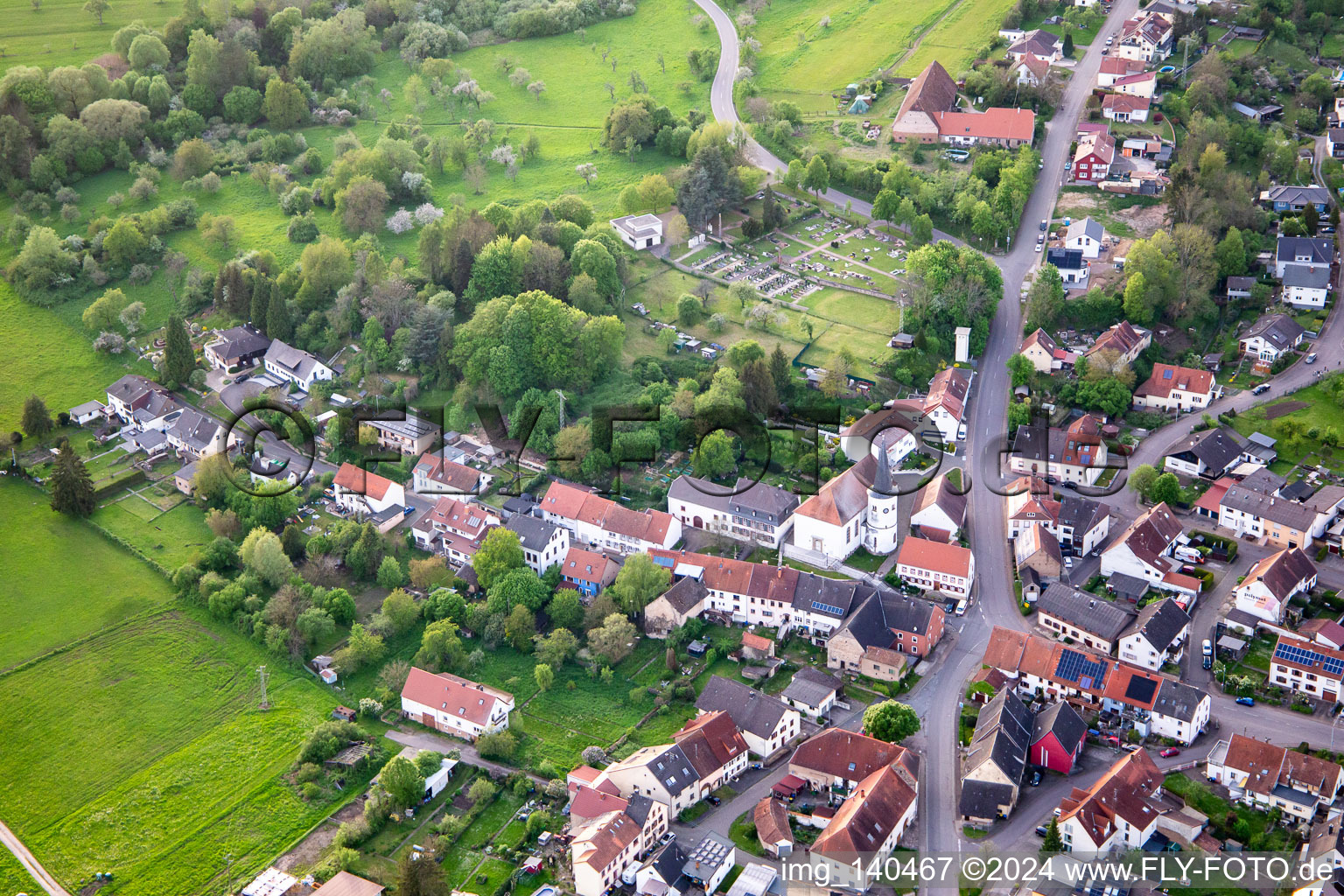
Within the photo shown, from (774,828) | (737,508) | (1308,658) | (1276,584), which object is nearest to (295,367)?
(737,508)

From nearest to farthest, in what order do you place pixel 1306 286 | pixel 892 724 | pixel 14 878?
1. pixel 14 878
2. pixel 892 724
3. pixel 1306 286

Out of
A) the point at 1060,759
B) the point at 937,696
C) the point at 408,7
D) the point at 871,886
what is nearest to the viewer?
the point at 871,886

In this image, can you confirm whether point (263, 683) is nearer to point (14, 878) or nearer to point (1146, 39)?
point (14, 878)

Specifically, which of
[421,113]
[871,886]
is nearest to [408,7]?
[421,113]

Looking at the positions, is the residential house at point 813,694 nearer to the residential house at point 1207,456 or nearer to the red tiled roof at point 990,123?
the residential house at point 1207,456

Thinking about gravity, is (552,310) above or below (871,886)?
A: above

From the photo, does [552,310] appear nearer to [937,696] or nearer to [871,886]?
[937,696]

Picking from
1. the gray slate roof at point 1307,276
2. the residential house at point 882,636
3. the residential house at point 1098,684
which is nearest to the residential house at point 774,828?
the residential house at point 882,636
